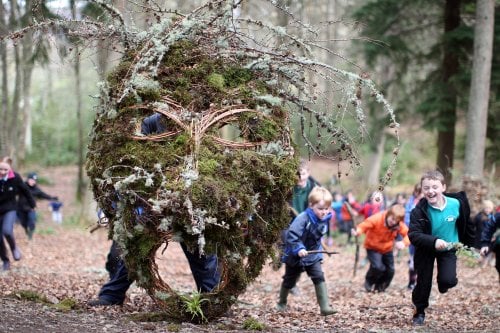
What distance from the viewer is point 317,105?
276 inches

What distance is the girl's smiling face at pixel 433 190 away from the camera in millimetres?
7504

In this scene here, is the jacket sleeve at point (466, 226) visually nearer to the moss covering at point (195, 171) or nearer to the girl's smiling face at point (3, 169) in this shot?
the moss covering at point (195, 171)

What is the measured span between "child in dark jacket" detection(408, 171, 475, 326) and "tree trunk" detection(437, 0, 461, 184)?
39.0ft

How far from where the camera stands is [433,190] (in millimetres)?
7508

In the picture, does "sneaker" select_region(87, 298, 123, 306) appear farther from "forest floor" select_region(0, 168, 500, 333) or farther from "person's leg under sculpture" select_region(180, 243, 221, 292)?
"person's leg under sculpture" select_region(180, 243, 221, 292)

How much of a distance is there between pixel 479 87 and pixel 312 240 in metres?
9.81

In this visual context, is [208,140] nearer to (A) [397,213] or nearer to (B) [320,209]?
(B) [320,209]

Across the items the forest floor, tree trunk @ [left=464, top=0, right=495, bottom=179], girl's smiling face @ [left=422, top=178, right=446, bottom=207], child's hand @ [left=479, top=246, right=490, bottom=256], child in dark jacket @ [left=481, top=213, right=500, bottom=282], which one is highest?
tree trunk @ [left=464, top=0, right=495, bottom=179]

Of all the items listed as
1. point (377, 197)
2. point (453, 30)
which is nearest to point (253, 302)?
point (377, 197)

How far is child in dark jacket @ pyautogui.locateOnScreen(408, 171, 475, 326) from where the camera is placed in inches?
297

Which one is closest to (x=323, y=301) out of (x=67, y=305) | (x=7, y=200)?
(x=67, y=305)

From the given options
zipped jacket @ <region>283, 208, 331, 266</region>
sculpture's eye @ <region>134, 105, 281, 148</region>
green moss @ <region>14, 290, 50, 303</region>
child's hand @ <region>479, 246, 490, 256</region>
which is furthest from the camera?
child's hand @ <region>479, 246, 490, 256</region>

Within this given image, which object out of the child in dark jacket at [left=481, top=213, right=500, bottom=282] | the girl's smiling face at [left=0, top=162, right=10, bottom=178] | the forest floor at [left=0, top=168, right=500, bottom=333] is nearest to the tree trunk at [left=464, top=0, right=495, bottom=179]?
the forest floor at [left=0, top=168, right=500, bottom=333]

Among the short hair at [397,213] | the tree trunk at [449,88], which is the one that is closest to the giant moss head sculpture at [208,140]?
the short hair at [397,213]
